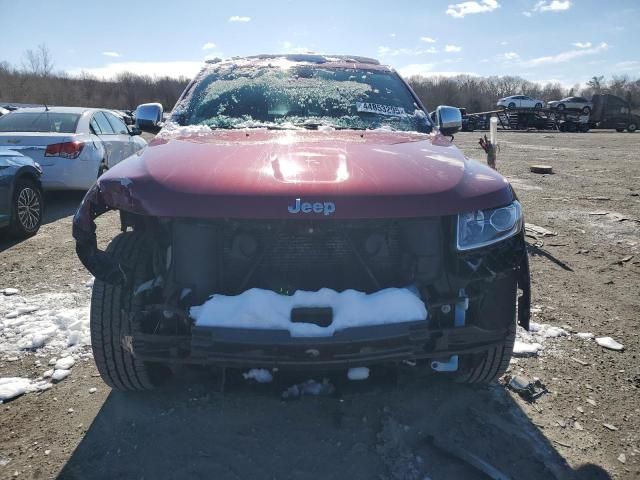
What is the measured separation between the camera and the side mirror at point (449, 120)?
367 cm

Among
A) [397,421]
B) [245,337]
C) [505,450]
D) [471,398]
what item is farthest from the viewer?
[471,398]

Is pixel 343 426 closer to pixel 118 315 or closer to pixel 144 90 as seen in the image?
pixel 118 315

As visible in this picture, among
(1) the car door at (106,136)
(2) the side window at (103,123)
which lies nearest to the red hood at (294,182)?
(1) the car door at (106,136)

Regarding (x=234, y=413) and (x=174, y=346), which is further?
(x=234, y=413)

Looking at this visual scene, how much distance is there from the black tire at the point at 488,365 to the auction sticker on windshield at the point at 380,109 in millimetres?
1704

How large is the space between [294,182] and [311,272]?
0.44 metres

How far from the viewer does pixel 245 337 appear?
6.00ft

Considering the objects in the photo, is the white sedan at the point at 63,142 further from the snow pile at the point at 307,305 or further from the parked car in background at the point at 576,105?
the parked car in background at the point at 576,105

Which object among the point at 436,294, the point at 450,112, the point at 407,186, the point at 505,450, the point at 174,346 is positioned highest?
the point at 450,112

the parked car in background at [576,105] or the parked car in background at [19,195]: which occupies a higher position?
the parked car in background at [576,105]

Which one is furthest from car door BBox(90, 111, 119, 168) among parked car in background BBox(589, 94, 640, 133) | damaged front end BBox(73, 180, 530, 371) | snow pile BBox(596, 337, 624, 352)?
parked car in background BBox(589, 94, 640, 133)

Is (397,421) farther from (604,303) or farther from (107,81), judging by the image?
(107,81)

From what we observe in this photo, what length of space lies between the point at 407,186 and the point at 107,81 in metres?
78.2

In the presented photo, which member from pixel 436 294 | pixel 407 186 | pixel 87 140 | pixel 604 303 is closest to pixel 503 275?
pixel 436 294
